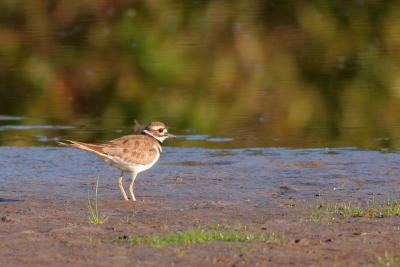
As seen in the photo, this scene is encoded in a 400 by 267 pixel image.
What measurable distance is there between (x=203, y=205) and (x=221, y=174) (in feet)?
6.91

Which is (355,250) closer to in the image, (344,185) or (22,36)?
(344,185)

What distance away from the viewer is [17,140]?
1559 cm

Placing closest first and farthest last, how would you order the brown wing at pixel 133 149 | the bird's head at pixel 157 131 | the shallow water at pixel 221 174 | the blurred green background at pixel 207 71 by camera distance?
the brown wing at pixel 133 149 < the shallow water at pixel 221 174 < the bird's head at pixel 157 131 < the blurred green background at pixel 207 71

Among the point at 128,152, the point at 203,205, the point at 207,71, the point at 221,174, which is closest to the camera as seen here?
the point at 203,205

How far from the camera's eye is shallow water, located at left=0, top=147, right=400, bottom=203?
40.1ft

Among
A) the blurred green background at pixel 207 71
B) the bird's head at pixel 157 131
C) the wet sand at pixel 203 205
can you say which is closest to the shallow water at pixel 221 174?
the wet sand at pixel 203 205

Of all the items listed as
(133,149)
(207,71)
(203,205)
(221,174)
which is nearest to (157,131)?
(133,149)

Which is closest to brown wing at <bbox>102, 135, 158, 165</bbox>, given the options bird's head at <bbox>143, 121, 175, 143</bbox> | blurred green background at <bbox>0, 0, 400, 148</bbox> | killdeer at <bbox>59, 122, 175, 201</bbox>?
killdeer at <bbox>59, 122, 175, 201</bbox>

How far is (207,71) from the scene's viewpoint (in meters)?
20.8

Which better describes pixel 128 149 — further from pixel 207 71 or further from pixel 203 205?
pixel 207 71

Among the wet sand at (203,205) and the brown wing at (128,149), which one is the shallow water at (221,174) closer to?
the wet sand at (203,205)

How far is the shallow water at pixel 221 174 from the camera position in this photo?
12.2 m

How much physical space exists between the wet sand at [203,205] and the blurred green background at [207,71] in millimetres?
1108

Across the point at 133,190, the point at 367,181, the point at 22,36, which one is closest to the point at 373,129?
the point at 367,181
